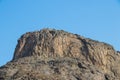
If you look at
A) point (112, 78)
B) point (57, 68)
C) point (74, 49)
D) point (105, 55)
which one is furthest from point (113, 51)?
point (57, 68)

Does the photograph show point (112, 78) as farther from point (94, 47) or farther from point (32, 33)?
point (32, 33)

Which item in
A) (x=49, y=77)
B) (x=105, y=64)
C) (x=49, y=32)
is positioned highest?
(x=49, y=32)

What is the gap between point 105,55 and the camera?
126 m

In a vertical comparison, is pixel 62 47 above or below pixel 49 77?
above

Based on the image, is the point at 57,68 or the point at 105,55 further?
the point at 105,55

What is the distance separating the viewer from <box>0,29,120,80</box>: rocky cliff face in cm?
10143

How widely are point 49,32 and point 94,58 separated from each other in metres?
12.6

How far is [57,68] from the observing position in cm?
10325

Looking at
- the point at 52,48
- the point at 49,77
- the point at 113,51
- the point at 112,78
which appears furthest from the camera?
the point at 113,51

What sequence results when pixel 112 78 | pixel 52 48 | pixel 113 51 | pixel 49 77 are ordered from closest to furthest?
pixel 49 77
pixel 112 78
pixel 52 48
pixel 113 51

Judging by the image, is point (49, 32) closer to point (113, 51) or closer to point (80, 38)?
point (80, 38)

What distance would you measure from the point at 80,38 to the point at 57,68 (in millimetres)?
24176

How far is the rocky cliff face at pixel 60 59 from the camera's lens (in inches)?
3993

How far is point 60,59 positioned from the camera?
10944cm
